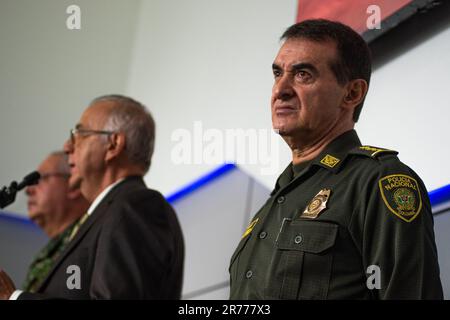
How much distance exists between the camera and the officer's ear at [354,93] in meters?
1.85

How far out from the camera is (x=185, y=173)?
3.66 m

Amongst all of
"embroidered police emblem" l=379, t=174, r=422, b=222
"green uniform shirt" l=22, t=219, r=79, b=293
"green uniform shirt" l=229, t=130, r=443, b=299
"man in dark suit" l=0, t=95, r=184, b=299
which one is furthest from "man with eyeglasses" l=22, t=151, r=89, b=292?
"embroidered police emblem" l=379, t=174, r=422, b=222

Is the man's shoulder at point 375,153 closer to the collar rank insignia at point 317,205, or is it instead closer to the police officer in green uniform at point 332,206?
the police officer in green uniform at point 332,206

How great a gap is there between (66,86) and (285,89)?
2829mm

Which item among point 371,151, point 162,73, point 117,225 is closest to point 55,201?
point 162,73

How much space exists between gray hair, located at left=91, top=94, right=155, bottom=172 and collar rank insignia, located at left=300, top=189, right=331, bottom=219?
113cm

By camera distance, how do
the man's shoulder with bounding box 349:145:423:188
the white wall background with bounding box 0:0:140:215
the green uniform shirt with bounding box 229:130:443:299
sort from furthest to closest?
the white wall background with bounding box 0:0:140:215 < the man's shoulder with bounding box 349:145:423:188 < the green uniform shirt with bounding box 229:130:443:299

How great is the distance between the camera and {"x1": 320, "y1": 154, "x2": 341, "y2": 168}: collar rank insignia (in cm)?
169

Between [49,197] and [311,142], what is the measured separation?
7.48 feet

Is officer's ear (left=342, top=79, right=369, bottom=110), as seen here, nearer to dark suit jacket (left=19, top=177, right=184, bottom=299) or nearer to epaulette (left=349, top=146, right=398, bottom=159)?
epaulette (left=349, top=146, right=398, bottom=159)

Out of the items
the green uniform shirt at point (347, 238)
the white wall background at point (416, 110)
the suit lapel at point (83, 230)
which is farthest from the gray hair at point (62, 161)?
the green uniform shirt at point (347, 238)
